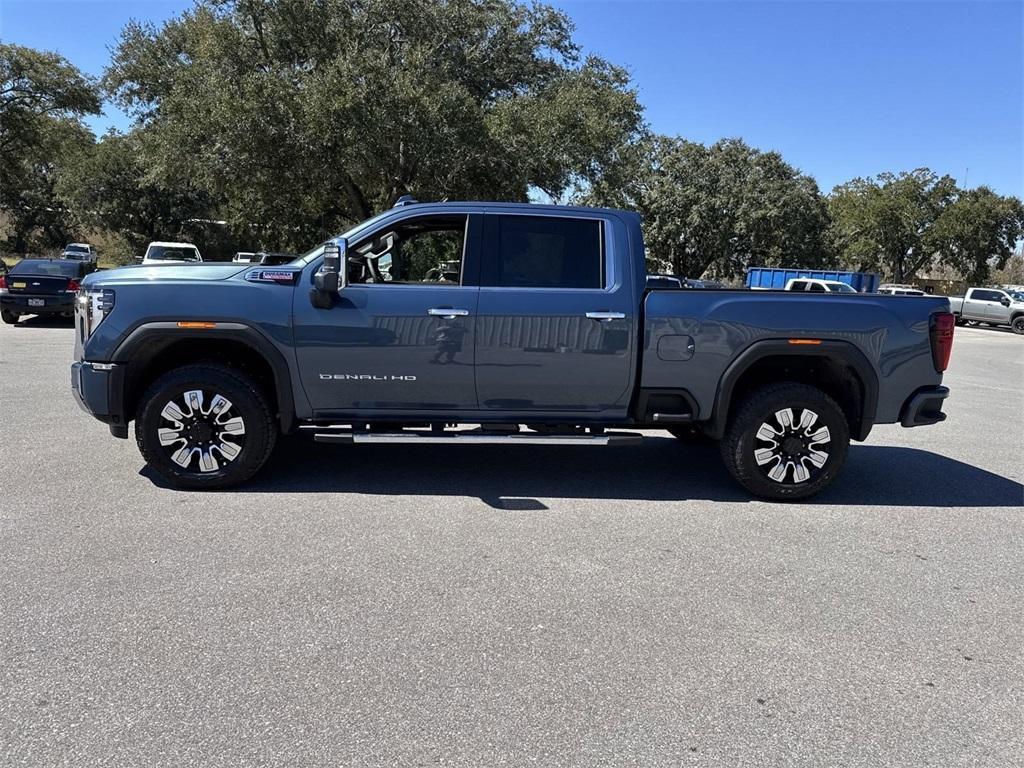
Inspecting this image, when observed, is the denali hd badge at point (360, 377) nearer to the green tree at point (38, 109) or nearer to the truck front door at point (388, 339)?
the truck front door at point (388, 339)

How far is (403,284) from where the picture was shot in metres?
5.51

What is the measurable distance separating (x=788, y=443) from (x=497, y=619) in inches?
116

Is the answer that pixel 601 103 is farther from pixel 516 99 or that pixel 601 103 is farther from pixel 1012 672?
pixel 1012 672

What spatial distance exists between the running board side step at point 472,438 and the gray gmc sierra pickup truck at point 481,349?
18mm

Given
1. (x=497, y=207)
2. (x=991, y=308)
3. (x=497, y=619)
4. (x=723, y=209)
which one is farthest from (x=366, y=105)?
(x=723, y=209)

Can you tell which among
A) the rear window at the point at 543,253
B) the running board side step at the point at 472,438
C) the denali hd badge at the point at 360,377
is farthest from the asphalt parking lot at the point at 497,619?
the rear window at the point at 543,253

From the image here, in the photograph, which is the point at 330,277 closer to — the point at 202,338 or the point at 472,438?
the point at 202,338

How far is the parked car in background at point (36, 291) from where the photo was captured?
54.9ft

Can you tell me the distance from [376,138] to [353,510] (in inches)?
604

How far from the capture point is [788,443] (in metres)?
5.71

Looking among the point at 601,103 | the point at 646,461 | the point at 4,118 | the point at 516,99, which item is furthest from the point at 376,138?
the point at 4,118

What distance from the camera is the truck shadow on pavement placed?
19.0 feet

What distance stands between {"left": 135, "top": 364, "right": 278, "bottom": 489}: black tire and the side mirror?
31.5 inches

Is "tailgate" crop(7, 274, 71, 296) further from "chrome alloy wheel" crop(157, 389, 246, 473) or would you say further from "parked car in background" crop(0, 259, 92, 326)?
"chrome alloy wheel" crop(157, 389, 246, 473)
